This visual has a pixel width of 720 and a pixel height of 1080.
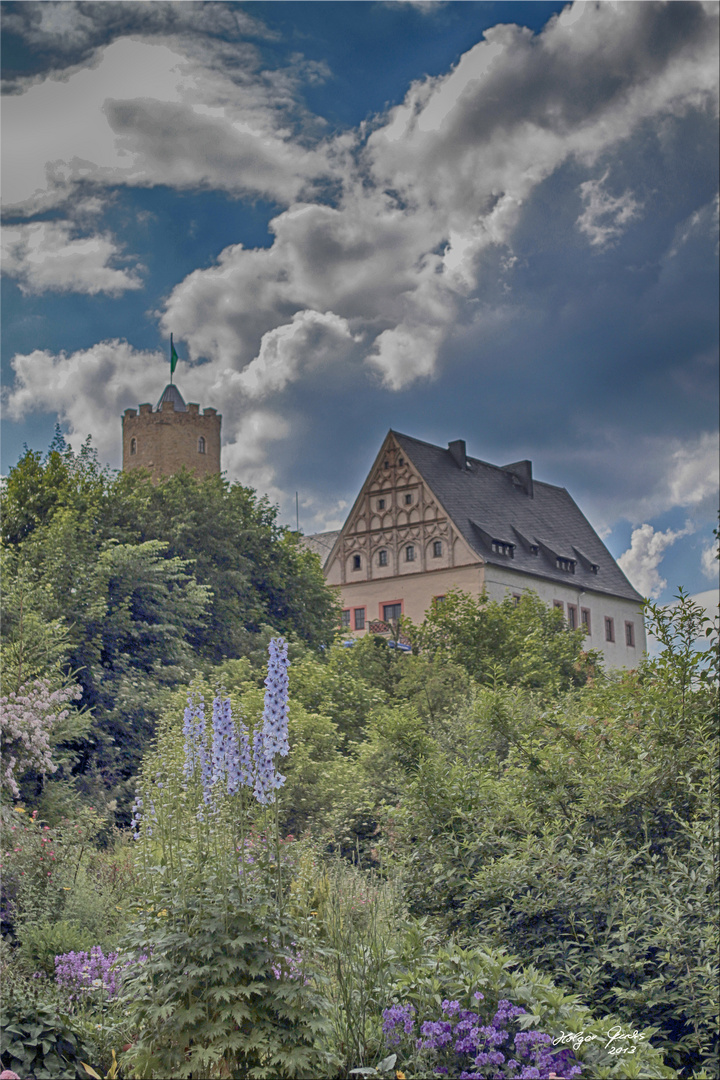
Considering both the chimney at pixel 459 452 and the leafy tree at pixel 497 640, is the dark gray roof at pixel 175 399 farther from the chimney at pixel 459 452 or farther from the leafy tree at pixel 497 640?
the leafy tree at pixel 497 640

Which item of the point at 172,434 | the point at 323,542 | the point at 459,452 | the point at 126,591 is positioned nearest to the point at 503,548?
the point at 459,452

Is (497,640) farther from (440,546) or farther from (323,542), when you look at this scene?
(323,542)

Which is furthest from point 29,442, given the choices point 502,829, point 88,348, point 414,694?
point 502,829

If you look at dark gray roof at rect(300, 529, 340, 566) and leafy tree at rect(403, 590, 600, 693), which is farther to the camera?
dark gray roof at rect(300, 529, 340, 566)

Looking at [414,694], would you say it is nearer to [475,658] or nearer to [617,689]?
[475,658]

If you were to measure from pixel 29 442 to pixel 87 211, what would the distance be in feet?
43.2

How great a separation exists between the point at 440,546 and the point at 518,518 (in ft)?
21.0

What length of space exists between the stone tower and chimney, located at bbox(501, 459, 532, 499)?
43.9ft

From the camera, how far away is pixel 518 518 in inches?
1628
